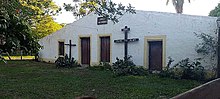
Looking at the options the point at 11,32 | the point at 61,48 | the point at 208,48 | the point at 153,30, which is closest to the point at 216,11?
the point at 153,30

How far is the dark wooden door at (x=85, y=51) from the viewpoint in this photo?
15.9m

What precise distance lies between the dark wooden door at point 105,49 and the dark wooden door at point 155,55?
304 centimetres

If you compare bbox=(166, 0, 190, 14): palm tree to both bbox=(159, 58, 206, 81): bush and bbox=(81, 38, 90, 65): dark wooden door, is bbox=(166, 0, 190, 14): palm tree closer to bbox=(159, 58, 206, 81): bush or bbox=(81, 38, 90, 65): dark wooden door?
bbox=(81, 38, 90, 65): dark wooden door

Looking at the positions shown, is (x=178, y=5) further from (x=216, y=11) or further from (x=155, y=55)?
(x=155, y=55)

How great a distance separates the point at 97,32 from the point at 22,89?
320 inches

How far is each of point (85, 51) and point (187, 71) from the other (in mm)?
8045

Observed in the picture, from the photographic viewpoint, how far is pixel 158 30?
1168 cm

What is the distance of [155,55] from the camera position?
475 inches

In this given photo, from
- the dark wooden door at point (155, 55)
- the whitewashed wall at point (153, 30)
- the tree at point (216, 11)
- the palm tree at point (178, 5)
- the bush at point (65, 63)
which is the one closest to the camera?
the whitewashed wall at point (153, 30)

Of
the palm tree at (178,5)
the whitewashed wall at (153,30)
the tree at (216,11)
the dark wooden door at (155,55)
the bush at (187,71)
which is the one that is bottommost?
the bush at (187,71)

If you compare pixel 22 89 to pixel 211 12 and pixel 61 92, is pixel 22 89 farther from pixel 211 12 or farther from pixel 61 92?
pixel 211 12

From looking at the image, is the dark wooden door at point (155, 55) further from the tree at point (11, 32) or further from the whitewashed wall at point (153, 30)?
the tree at point (11, 32)

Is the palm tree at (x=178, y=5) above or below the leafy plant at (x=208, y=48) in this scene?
above

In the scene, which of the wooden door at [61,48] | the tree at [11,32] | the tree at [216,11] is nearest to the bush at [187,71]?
the tree at [11,32]
